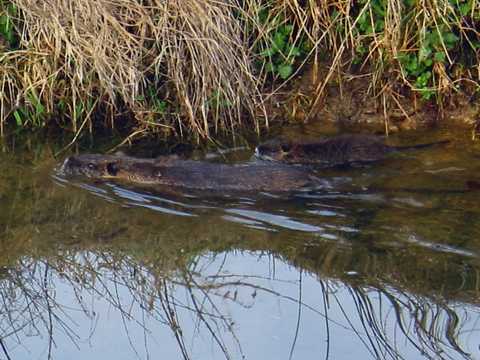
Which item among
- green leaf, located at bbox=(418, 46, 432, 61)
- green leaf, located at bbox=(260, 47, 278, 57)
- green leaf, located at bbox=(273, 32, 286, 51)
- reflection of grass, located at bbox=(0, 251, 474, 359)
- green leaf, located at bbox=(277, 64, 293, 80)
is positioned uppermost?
green leaf, located at bbox=(273, 32, 286, 51)

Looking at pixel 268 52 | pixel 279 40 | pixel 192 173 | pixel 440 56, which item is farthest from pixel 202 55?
pixel 440 56

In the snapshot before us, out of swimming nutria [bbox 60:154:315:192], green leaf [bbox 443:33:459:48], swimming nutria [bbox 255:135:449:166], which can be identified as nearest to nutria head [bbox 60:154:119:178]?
swimming nutria [bbox 60:154:315:192]

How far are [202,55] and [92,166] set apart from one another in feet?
3.15

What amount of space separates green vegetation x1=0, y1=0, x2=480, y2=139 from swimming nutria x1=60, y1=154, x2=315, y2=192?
0.53 meters

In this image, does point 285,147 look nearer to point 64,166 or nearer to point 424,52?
point 424,52

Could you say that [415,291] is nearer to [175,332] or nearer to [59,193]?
[175,332]

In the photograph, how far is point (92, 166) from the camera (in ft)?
18.7

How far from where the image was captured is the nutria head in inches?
223

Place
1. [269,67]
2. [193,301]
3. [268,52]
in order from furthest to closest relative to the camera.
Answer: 1. [269,67]
2. [268,52]
3. [193,301]

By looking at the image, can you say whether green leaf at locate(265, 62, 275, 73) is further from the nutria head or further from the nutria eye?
the nutria head

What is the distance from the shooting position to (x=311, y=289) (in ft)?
14.4

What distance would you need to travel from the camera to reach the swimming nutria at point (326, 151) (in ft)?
19.4

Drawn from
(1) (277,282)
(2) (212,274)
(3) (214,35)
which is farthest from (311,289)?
(3) (214,35)

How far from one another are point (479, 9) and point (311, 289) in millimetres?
2539
